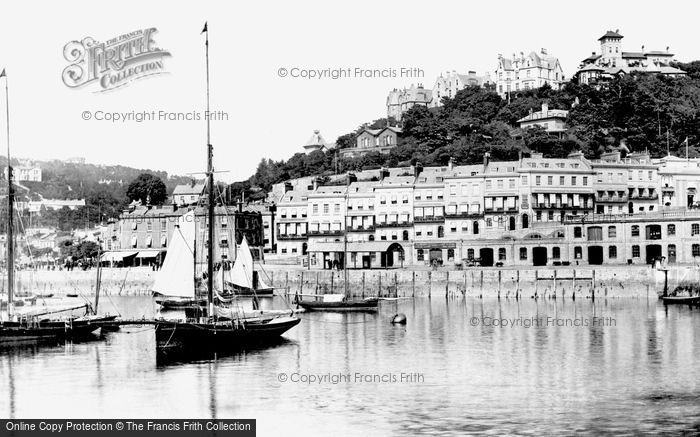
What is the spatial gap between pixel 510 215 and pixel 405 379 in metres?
60.3

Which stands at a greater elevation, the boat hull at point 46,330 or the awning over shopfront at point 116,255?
the awning over shopfront at point 116,255

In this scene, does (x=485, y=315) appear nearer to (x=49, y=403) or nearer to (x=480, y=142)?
(x=49, y=403)

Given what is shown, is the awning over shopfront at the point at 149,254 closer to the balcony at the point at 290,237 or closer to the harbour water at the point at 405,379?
the balcony at the point at 290,237

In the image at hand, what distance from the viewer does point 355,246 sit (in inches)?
4060

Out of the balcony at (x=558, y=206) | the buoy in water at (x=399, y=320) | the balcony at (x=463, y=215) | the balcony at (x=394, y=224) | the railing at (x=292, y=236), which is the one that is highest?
the balcony at (x=558, y=206)

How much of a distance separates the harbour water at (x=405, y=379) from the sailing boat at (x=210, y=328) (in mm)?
1468

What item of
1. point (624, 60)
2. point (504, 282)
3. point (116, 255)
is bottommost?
point (504, 282)

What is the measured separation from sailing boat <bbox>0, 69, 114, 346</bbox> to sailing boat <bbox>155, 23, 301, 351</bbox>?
8027 millimetres

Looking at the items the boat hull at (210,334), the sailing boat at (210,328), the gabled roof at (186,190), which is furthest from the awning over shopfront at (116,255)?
the boat hull at (210,334)

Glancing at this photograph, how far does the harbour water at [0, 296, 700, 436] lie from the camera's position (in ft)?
117

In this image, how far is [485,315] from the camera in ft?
234

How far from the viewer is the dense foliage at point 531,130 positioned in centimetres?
13288

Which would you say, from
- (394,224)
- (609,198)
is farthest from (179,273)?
(609,198)

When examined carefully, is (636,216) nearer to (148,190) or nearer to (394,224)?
(394,224)
